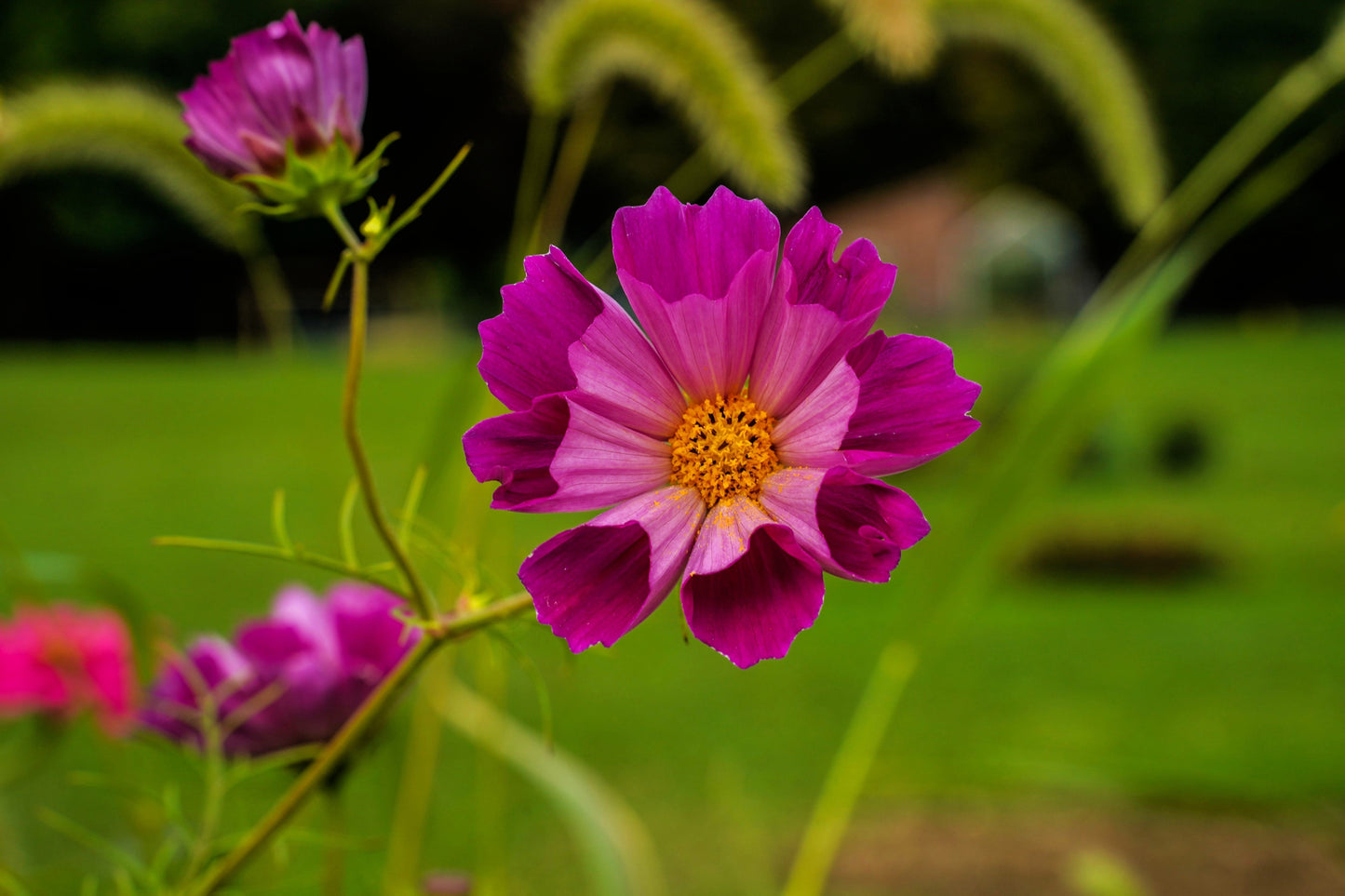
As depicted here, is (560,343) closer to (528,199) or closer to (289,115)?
(289,115)

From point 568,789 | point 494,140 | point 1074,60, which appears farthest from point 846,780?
point 494,140

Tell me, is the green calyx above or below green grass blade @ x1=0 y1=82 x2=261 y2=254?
below

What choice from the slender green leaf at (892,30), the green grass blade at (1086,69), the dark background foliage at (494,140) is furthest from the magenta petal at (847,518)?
the dark background foliage at (494,140)

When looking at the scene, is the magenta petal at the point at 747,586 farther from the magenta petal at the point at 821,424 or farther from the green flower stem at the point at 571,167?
the green flower stem at the point at 571,167

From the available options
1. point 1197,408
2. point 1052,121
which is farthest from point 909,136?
point 1197,408

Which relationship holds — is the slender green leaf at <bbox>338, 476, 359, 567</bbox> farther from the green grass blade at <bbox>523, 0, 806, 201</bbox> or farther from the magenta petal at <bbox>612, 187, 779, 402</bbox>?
the green grass blade at <bbox>523, 0, 806, 201</bbox>

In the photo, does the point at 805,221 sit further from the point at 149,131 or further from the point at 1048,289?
the point at 1048,289

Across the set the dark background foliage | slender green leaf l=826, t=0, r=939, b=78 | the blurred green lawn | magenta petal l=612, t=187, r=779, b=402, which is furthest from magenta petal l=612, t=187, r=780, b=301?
the dark background foliage
